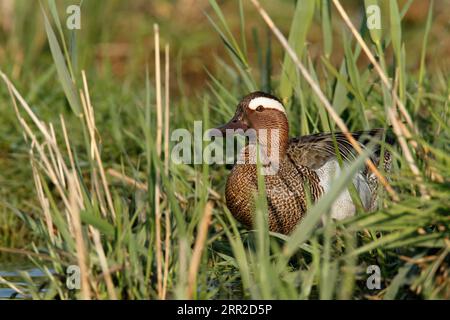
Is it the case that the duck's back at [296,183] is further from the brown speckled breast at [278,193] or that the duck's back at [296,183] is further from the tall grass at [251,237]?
the tall grass at [251,237]

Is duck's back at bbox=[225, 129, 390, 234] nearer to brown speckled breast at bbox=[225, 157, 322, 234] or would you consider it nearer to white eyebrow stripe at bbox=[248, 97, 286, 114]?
brown speckled breast at bbox=[225, 157, 322, 234]

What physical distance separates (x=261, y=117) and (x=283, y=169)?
296 millimetres

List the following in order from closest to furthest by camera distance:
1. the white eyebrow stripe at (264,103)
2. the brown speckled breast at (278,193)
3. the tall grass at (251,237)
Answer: the tall grass at (251,237) < the brown speckled breast at (278,193) < the white eyebrow stripe at (264,103)

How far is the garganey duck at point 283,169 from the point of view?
4727 millimetres

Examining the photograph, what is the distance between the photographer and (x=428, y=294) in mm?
3363

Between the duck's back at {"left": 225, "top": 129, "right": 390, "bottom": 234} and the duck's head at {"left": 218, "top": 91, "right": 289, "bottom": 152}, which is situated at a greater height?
the duck's head at {"left": 218, "top": 91, "right": 289, "bottom": 152}

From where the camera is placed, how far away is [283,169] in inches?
193

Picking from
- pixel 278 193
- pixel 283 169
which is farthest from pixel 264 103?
pixel 278 193

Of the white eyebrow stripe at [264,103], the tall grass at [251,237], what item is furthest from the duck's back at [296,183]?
the tall grass at [251,237]

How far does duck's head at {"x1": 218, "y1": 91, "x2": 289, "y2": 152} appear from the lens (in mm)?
4938

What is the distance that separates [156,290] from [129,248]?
0.19m

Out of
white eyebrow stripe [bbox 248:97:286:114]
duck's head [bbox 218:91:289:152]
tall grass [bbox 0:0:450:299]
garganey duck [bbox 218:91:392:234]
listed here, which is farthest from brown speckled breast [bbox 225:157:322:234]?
tall grass [bbox 0:0:450:299]
